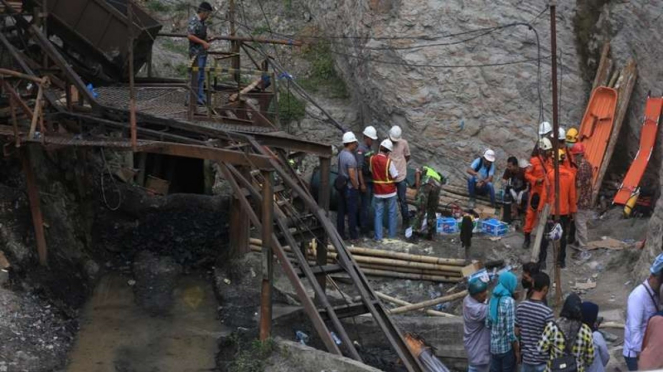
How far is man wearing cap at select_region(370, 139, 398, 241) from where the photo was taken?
57.4 feet

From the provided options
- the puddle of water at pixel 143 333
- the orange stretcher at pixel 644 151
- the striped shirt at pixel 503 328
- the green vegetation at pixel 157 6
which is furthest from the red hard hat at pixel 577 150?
the green vegetation at pixel 157 6

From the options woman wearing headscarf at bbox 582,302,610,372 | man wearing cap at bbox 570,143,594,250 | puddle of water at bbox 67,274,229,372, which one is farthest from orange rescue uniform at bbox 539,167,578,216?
puddle of water at bbox 67,274,229,372

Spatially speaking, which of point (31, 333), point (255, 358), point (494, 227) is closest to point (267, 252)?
point (255, 358)

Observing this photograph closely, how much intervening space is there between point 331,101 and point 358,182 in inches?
254

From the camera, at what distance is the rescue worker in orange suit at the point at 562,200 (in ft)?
51.1

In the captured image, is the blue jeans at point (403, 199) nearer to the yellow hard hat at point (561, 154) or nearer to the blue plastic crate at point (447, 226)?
→ the blue plastic crate at point (447, 226)

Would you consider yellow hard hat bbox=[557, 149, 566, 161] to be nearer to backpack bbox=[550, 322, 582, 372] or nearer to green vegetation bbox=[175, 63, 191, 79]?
backpack bbox=[550, 322, 582, 372]

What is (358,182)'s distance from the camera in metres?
17.5

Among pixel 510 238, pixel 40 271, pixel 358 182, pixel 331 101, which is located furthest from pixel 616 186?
pixel 40 271

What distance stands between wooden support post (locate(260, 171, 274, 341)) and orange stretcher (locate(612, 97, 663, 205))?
7.85 m

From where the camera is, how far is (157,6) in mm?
25422

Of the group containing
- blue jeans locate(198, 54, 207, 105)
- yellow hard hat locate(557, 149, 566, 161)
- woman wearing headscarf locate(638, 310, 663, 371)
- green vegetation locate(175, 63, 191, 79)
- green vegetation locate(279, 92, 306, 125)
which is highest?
blue jeans locate(198, 54, 207, 105)

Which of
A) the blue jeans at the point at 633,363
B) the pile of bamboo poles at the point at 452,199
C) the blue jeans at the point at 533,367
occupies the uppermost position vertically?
the blue jeans at the point at 633,363

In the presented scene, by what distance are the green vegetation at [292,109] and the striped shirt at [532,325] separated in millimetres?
12943
